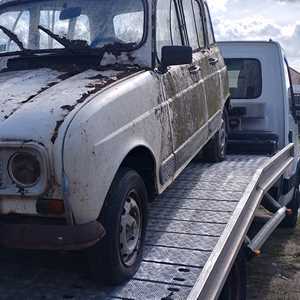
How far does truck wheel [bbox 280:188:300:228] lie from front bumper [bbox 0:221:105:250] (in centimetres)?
529

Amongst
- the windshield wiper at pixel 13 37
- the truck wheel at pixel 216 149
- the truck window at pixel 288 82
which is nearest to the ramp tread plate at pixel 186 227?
the windshield wiper at pixel 13 37

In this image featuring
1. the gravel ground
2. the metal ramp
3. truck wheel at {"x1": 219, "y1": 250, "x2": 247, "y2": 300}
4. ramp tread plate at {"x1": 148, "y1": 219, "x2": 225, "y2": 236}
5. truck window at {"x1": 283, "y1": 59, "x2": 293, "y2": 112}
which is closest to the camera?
the gravel ground

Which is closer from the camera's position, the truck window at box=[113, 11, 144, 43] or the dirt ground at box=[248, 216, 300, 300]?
the truck window at box=[113, 11, 144, 43]

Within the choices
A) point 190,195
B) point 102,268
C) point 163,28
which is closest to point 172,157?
point 190,195

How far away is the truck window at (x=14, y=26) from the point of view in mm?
4328

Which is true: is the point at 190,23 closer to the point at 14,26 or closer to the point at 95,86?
the point at 14,26

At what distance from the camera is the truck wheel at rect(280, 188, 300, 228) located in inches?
305

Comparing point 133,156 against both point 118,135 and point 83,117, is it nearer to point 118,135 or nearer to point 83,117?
point 118,135

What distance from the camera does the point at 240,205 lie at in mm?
4426

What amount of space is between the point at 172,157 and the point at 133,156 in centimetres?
66

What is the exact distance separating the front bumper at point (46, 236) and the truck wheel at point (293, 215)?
5.29 meters

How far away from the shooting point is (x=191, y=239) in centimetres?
383

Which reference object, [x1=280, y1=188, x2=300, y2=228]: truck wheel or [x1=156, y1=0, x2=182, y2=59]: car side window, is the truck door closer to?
[x1=156, y1=0, x2=182, y2=59]: car side window

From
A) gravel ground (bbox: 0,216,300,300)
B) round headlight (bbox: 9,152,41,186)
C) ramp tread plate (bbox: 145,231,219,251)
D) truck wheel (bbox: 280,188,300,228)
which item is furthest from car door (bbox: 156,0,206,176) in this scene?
truck wheel (bbox: 280,188,300,228)
